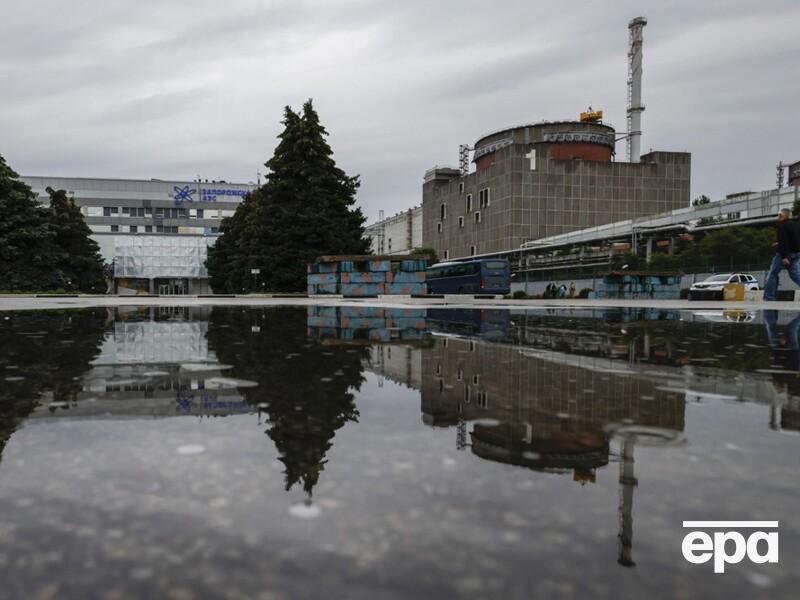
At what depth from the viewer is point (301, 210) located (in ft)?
113

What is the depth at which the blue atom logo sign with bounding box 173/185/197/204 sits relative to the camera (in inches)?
3957

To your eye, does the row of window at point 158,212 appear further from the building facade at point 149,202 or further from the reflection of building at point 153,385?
the reflection of building at point 153,385

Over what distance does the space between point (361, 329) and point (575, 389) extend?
17.5 ft

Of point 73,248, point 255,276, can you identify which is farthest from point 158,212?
point 255,276

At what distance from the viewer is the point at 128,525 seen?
5.31 ft

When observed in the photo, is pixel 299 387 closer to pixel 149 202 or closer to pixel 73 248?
pixel 73 248

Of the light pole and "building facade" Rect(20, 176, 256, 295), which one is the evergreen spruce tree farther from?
"building facade" Rect(20, 176, 256, 295)

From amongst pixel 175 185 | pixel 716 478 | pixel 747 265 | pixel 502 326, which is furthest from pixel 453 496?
pixel 175 185

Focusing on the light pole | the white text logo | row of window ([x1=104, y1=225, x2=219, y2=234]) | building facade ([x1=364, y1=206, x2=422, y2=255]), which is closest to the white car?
the light pole

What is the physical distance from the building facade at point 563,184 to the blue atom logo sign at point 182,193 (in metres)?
51.9

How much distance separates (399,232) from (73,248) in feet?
220

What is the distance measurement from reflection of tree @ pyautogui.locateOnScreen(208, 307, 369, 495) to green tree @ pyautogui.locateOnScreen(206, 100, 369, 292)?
89.6 ft

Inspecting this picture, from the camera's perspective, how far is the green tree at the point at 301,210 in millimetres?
34250

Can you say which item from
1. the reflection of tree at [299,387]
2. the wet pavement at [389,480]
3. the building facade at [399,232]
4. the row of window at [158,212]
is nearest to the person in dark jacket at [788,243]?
the wet pavement at [389,480]
